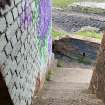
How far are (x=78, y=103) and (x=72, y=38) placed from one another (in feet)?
18.7

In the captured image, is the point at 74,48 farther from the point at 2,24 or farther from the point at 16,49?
the point at 2,24

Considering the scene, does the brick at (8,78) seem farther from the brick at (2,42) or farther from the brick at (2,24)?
the brick at (2,24)

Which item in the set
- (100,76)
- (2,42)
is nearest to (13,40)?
(2,42)

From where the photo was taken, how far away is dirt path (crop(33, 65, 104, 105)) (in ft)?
17.8

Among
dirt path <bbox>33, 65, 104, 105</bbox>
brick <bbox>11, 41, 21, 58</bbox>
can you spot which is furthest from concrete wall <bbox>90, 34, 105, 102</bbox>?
brick <bbox>11, 41, 21, 58</bbox>

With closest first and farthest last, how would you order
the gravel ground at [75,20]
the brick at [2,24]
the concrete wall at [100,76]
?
the brick at [2,24]
the concrete wall at [100,76]
the gravel ground at [75,20]

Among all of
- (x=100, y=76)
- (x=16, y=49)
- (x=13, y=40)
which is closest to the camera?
(x=13, y=40)

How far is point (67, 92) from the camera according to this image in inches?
252

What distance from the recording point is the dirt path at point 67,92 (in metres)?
5.42

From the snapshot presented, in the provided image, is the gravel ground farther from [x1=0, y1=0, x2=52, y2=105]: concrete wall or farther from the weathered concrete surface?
[x1=0, y1=0, x2=52, y2=105]: concrete wall

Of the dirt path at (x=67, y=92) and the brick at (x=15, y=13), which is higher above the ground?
the brick at (x=15, y=13)

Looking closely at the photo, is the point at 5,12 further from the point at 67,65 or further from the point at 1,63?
the point at 67,65

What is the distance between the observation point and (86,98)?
5.64 metres

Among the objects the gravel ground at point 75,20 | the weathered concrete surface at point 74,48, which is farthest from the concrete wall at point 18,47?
the gravel ground at point 75,20
